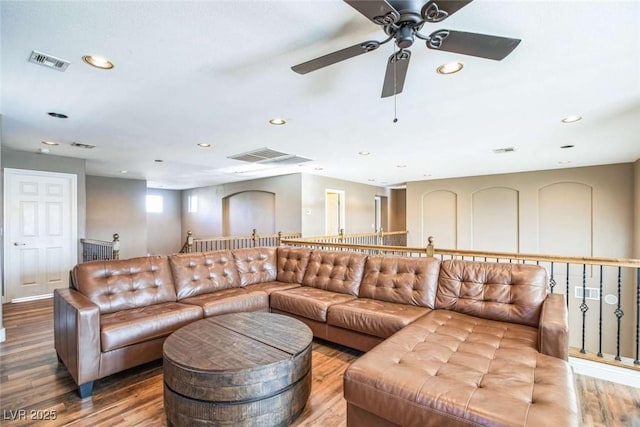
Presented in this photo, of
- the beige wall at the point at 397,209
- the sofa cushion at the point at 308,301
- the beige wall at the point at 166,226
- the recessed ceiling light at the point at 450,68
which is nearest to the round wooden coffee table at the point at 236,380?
the sofa cushion at the point at 308,301

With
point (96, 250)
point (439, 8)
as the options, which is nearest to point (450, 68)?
point (439, 8)

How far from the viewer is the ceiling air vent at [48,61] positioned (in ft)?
6.62

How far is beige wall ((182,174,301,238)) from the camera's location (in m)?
7.18

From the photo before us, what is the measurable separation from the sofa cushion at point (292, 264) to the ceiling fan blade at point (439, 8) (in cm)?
302

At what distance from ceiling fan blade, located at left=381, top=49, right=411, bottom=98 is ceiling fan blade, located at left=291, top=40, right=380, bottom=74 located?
0.21 m

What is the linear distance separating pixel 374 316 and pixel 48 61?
3.14 m

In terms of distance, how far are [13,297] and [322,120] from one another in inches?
224

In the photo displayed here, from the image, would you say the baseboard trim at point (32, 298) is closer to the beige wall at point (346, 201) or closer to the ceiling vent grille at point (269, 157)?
the ceiling vent grille at point (269, 157)

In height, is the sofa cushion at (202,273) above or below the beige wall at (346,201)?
below

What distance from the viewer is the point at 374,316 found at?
260 cm

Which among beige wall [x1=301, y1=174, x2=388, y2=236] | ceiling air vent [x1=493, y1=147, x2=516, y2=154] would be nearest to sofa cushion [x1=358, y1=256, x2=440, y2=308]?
ceiling air vent [x1=493, y1=147, x2=516, y2=154]

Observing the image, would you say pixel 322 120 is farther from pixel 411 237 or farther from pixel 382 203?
pixel 382 203

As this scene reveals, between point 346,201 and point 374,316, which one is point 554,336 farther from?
point 346,201

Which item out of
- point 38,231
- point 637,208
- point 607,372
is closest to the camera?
point 607,372
